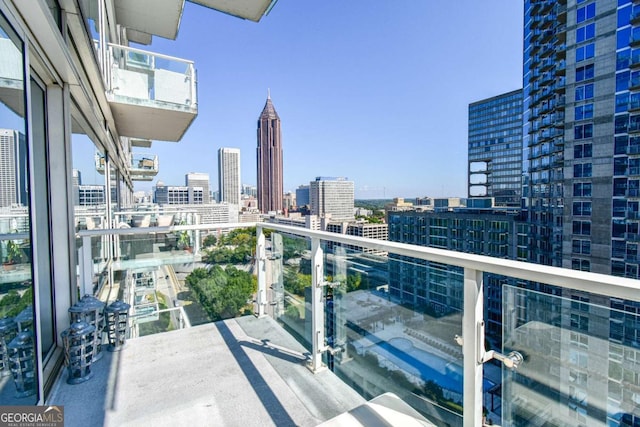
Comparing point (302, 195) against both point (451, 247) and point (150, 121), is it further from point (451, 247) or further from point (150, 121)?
point (150, 121)

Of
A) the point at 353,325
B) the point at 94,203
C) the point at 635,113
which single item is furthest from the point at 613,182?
the point at 94,203

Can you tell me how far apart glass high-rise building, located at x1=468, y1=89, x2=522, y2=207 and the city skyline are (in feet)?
6.12

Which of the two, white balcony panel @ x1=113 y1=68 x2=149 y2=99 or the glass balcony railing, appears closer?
the glass balcony railing

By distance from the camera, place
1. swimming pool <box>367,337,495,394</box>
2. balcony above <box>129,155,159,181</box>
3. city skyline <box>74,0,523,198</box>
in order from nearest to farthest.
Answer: swimming pool <box>367,337,495,394</box>, balcony above <box>129,155,159,181</box>, city skyline <box>74,0,523,198</box>

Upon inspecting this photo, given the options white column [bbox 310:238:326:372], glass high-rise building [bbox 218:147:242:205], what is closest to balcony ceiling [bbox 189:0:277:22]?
white column [bbox 310:238:326:372]

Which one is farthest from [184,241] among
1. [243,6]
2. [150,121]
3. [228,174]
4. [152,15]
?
[228,174]

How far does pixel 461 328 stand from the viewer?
3.91ft

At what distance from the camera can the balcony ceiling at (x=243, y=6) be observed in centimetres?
455

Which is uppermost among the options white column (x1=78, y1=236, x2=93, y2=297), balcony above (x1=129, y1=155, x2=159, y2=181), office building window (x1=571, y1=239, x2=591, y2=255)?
balcony above (x1=129, y1=155, x2=159, y2=181)

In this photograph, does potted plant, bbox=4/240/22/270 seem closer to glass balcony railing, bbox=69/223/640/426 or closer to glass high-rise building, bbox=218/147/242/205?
glass balcony railing, bbox=69/223/640/426

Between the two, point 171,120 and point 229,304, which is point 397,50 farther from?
point 229,304

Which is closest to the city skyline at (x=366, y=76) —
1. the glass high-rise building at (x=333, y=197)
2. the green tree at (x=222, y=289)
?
the green tree at (x=222, y=289)
